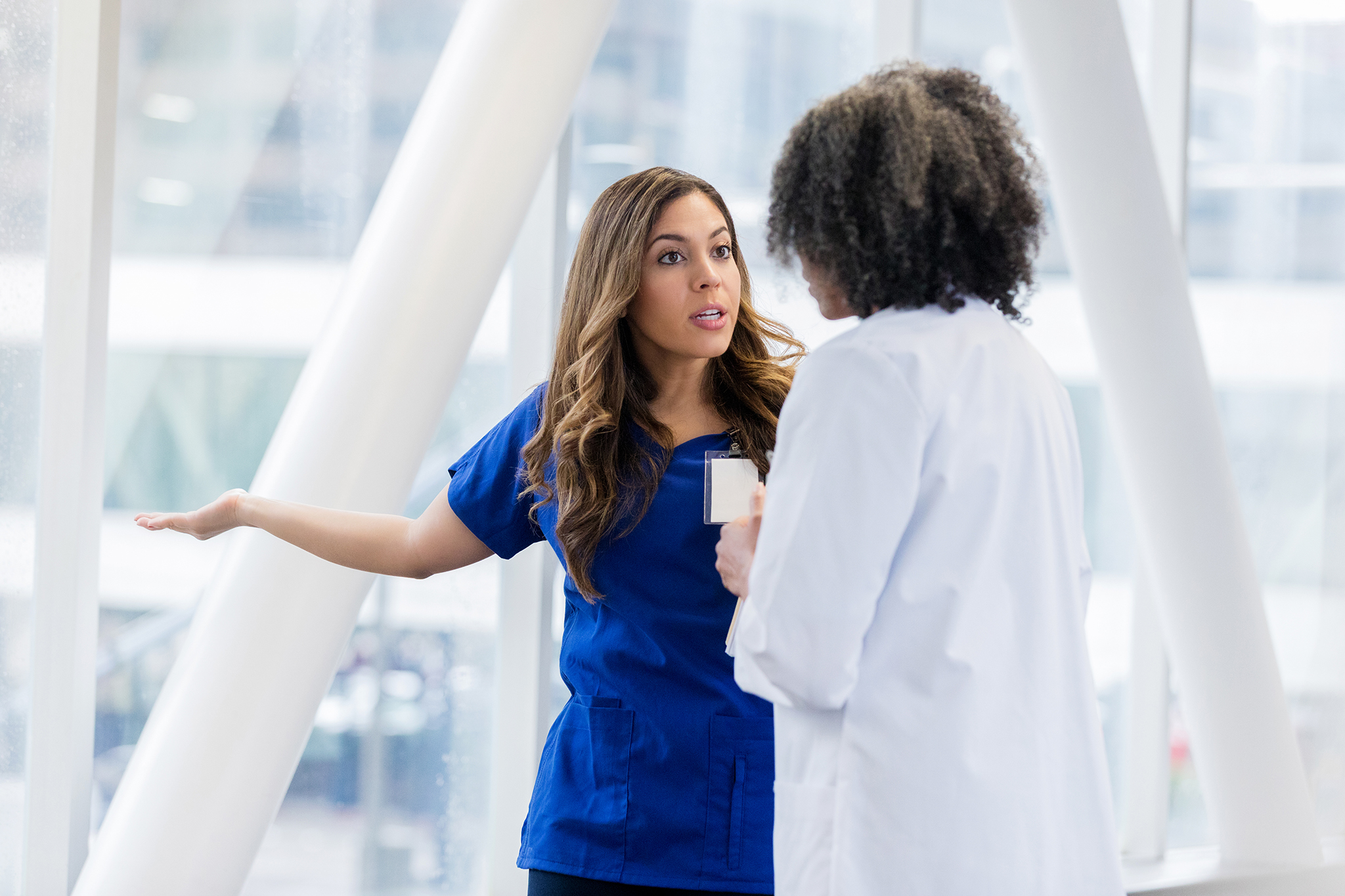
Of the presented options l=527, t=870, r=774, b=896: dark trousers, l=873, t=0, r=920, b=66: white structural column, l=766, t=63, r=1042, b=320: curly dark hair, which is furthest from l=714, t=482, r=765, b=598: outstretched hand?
l=873, t=0, r=920, b=66: white structural column

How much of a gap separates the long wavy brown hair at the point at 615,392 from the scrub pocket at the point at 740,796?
28 centimetres

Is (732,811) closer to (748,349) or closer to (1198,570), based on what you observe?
(748,349)

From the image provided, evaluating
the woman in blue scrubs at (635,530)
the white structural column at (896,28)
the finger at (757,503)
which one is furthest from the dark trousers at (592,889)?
the white structural column at (896,28)

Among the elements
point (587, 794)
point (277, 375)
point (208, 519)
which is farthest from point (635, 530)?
point (277, 375)

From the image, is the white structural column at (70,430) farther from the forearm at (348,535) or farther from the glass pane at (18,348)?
the forearm at (348,535)

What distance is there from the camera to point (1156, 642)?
3951 mm

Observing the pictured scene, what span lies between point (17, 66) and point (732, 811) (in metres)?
1.96

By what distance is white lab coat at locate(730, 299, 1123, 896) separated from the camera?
1.06 metres

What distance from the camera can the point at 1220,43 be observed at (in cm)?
398

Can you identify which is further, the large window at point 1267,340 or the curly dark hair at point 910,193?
the large window at point 1267,340

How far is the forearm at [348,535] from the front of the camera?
1.84m

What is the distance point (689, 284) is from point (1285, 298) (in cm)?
321

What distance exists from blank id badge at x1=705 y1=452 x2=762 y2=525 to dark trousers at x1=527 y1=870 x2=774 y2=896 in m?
0.53

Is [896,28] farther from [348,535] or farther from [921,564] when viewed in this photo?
[921,564]
